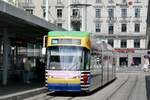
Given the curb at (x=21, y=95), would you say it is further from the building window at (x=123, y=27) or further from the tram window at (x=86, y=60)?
the building window at (x=123, y=27)

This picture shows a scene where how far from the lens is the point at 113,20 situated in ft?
336

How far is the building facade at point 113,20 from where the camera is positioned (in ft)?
329

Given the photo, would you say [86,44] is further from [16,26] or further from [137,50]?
[137,50]

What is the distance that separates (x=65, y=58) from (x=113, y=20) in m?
81.2

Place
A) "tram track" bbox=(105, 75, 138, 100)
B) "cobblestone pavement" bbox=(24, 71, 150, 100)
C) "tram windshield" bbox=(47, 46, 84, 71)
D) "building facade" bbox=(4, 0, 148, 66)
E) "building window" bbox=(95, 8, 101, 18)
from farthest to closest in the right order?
"building window" bbox=(95, 8, 101, 18)
"building facade" bbox=(4, 0, 148, 66)
"tram track" bbox=(105, 75, 138, 100)
"tram windshield" bbox=(47, 46, 84, 71)
"cobblestone pavement" bbox=(24, 71, 150, 100)

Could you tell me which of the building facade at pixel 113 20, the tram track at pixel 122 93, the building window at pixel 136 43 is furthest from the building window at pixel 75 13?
the tram track at pixel 122 93

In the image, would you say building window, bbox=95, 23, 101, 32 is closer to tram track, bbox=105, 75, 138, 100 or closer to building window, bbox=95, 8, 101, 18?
building window, bbox=95, 8, 101, 18

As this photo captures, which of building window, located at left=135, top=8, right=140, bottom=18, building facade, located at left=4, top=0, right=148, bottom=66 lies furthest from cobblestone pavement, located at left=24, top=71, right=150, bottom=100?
building window, located at left=135, top=8, right=140, bottom=18

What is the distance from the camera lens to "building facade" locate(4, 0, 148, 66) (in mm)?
100250

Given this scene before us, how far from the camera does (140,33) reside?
100062 millimetres

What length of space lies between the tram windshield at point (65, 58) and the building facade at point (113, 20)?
7747cm

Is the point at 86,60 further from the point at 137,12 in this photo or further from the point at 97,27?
the point at 137,12

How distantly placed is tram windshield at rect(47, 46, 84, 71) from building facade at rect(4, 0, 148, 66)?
77.5 metres

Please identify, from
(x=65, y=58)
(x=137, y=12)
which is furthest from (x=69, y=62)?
(x=137, y=12)
